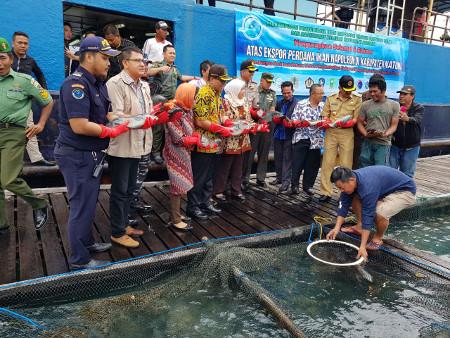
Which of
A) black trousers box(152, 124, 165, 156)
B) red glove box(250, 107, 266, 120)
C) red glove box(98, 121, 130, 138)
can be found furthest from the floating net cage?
black trousers box(152, 124, 165, 156)

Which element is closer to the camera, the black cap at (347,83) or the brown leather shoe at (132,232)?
the brown leather shoe at (132,232)

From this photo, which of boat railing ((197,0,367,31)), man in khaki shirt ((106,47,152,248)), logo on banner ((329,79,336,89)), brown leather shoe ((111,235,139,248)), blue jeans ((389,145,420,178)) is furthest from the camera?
logo on banner ((329,79,336,89))

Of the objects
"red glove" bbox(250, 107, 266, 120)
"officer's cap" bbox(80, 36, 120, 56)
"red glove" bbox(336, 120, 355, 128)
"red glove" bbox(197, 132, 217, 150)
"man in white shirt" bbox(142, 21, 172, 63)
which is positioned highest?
"man in white shirt" bbox(142, 21, 172, 63)

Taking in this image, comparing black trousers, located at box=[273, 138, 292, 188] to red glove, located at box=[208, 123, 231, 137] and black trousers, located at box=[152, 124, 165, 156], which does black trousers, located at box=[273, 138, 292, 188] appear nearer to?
red glove, located at box=[208, 123, 231, 137]

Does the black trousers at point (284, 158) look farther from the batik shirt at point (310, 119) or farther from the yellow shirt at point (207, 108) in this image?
the yellow shirt at point (207, 108)

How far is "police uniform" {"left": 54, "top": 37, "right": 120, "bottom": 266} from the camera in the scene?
292 cm

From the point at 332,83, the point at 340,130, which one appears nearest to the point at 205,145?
the point at 340,130

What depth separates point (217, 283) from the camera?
358cm

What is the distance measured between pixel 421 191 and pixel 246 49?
4.44 m

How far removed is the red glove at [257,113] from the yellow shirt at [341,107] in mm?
957

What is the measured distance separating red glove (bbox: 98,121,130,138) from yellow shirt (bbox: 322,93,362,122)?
336cm

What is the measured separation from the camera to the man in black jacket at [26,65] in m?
4.91

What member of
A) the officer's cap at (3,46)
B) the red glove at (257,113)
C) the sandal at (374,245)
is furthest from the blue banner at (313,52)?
the officer's cap at (3,46)

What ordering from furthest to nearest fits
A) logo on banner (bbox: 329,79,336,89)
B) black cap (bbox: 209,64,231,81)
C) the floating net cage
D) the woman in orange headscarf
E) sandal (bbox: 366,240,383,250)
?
logo on banner (bbox: 329,79,336,89) → black cap (bbox: 209,64,231,81) → sandal (bbox: 366,240,383,250) → the woman in orange headscarf → the floating net cage
